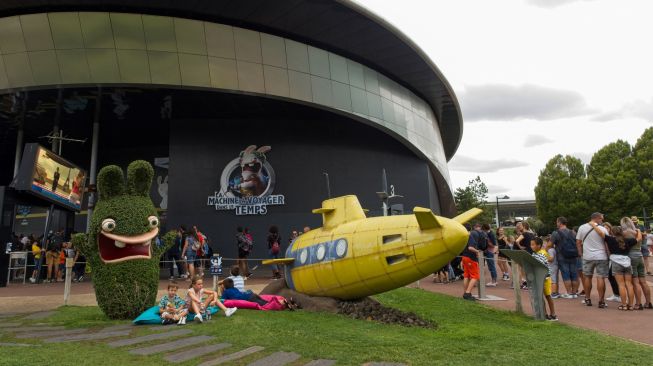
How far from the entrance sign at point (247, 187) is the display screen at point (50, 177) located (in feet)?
18.7

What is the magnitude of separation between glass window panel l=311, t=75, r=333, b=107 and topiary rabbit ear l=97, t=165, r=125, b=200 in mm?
12100

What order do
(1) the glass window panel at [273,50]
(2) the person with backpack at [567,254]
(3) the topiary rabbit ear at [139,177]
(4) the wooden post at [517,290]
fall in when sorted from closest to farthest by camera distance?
(4) the wooden post at [517,290], (3) the topiary rabbit ear at [139,177], (2) the person with backpack at [567,254], (1) the glass window panel at [273,50]

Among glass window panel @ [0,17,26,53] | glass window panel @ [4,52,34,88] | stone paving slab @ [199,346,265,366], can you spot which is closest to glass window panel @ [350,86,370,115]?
→ glass window panel @ [4,52,34,88]

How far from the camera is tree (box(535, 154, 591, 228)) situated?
42.6 m

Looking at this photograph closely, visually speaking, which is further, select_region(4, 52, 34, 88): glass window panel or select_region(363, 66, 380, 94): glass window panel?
select_region(363, 66, 380, 94): glass window panel

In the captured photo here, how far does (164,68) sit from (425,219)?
14535 mm

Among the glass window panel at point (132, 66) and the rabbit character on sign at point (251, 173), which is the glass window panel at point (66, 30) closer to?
the glass window panel at point (132, 66)

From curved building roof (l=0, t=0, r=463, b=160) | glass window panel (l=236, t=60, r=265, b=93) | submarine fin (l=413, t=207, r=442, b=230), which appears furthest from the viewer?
glass window panel (l=236, t=60, r=265, b=93)

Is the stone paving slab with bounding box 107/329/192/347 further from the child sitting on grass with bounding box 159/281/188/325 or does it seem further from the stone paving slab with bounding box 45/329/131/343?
the child sitting on grass with bounding box 159/281/188/325

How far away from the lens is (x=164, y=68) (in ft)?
56.8

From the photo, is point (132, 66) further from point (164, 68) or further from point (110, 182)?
point (110, 182)

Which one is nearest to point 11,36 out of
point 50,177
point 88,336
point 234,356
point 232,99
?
point 50,177

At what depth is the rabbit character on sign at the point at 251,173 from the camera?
20531 mm

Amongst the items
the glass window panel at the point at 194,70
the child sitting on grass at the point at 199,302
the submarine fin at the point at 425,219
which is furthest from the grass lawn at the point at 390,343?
the glass window panel at the point at 194,70
